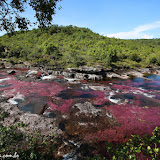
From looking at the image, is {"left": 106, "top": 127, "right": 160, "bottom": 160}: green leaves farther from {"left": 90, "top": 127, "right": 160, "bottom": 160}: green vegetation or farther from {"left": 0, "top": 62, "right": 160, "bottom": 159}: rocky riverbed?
{"left": 0, "top": 62, "right": 160, "bottom": 159}: rocky riverbed

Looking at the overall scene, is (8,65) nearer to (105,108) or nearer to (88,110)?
(88,110)

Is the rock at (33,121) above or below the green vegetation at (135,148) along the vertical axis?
below

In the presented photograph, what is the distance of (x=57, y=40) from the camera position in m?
99.2

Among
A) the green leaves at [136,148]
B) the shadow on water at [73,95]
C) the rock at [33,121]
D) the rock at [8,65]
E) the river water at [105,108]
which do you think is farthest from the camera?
the rock at [8,65]

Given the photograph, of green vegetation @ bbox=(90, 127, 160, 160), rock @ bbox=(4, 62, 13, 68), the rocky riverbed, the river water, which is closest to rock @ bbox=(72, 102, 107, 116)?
the rocky riverbed

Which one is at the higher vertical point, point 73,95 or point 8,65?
point 8,65

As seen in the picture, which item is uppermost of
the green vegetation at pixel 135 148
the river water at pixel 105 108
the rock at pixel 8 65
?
the green vegetation at pixel 135 148

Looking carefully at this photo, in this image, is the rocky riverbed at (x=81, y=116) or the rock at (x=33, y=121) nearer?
the rocky riverbed at (x=81, y=116)

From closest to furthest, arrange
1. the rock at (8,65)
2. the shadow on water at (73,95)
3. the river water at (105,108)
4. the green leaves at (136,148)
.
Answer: the green leaves at (136,148)
the river water at (105,108)
the shadow on water at (73,95)
the rock at (8,65)

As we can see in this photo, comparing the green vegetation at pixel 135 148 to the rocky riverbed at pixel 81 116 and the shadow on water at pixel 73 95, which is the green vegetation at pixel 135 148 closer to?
the rocky riverbed at pixel 81 116

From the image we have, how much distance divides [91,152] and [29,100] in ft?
44.8

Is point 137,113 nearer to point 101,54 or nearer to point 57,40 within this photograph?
point 101,54

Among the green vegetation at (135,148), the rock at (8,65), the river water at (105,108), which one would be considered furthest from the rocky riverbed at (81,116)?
the rock at (8,65)

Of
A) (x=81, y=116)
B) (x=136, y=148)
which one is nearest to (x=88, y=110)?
A: (x=81, y=116)
